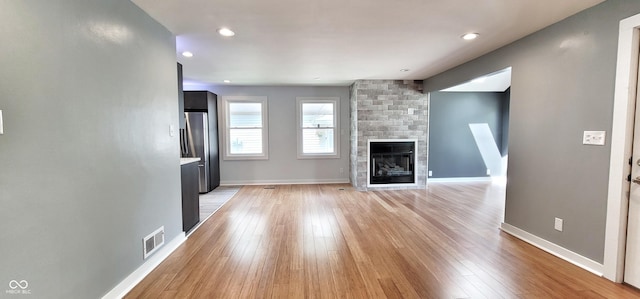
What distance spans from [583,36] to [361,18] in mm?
1983

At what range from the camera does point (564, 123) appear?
95.6 inches

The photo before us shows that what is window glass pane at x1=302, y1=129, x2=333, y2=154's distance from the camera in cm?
612

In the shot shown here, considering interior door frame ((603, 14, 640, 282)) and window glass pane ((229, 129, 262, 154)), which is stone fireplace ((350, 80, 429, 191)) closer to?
window glass pane ((229, 129, 262, 154))

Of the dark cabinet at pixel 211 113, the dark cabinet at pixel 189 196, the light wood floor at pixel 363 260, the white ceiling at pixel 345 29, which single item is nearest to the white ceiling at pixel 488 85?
Answer: the white ceiling at pixel 345 29

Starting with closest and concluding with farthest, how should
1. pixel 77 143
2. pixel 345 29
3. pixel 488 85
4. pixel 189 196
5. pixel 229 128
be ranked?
pixel 77 143 < pixel 345 29 < pixel 189 196 < pixel 229 128 < pixel 488 85

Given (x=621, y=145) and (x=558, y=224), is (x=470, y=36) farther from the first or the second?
(x=558, y=224)

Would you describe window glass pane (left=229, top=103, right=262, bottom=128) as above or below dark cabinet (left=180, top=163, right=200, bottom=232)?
above

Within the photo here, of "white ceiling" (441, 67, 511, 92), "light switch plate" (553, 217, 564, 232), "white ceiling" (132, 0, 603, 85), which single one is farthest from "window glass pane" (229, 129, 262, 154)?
"light switch plate" (553, 217, 564, 232)

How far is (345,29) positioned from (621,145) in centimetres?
253

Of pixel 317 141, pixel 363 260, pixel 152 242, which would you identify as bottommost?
pixel 363 260

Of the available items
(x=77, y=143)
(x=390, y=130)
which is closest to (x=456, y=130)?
(x=390, y=130)

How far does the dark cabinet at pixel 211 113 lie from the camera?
17.0 ft

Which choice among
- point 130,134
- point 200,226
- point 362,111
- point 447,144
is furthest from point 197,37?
point 447,144

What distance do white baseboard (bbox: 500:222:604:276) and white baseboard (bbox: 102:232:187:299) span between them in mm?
3861
